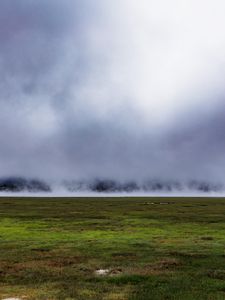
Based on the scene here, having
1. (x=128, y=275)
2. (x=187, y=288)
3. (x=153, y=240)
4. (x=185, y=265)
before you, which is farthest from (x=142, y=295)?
(x=153, y=240)

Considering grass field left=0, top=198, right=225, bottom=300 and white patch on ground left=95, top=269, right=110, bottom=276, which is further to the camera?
white patch on ground left=95, top=269, right=110, bottom=276

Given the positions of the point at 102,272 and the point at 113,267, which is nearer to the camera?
the point at 102,272

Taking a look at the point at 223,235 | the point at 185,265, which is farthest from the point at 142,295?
the point at 223,235

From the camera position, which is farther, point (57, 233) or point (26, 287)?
point (57, 233)

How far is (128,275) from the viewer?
87.6 ft

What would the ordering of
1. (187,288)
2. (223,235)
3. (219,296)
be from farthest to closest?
(223,235) → (187,288) → (219,296)

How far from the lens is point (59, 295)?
71.2 ft

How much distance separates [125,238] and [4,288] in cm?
2581

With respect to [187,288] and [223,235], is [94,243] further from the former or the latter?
[187,288]

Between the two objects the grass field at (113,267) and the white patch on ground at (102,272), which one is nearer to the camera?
the grass field at (113,267)

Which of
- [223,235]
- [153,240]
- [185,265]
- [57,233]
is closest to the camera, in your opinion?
[185,265]

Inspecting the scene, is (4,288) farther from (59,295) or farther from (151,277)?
(151,277)

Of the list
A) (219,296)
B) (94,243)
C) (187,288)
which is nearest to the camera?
(219,296)

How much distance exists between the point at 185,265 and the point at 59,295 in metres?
11.9
